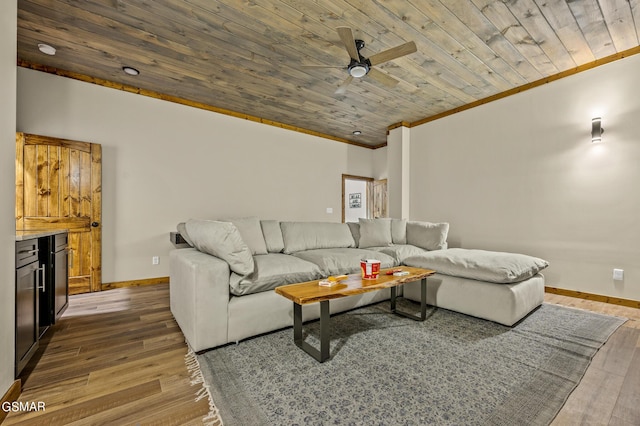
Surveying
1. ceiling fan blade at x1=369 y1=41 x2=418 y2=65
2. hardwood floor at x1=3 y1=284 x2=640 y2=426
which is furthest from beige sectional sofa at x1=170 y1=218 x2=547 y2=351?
ceiling fan blade at x1=369 y1=41 x2=418 y2=65

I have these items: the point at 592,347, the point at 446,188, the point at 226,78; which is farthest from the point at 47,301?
the point at 446,188

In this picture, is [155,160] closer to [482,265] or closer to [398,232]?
[398,232]

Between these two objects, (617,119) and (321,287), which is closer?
(321,287)

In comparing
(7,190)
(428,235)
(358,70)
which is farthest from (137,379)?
(428,235)

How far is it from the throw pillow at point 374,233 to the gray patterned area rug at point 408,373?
1.51 metres

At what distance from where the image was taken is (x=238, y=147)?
4754mm

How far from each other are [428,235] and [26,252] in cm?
401

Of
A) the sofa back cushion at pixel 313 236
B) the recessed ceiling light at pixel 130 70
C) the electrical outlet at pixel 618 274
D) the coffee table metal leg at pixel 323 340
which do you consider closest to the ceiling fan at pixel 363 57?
the sofa back cushion at pixel 313 236

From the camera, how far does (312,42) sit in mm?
2801

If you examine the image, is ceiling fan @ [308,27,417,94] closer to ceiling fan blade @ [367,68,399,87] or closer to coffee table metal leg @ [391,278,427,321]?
ceiling fan blade @ [367,68,399,87]

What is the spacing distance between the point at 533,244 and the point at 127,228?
5433mm

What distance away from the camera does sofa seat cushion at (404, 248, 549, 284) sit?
240cm

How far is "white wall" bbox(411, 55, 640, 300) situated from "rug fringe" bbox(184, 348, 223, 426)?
4066 millimetres

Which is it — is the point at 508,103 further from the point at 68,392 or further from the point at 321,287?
the point at 68,392
